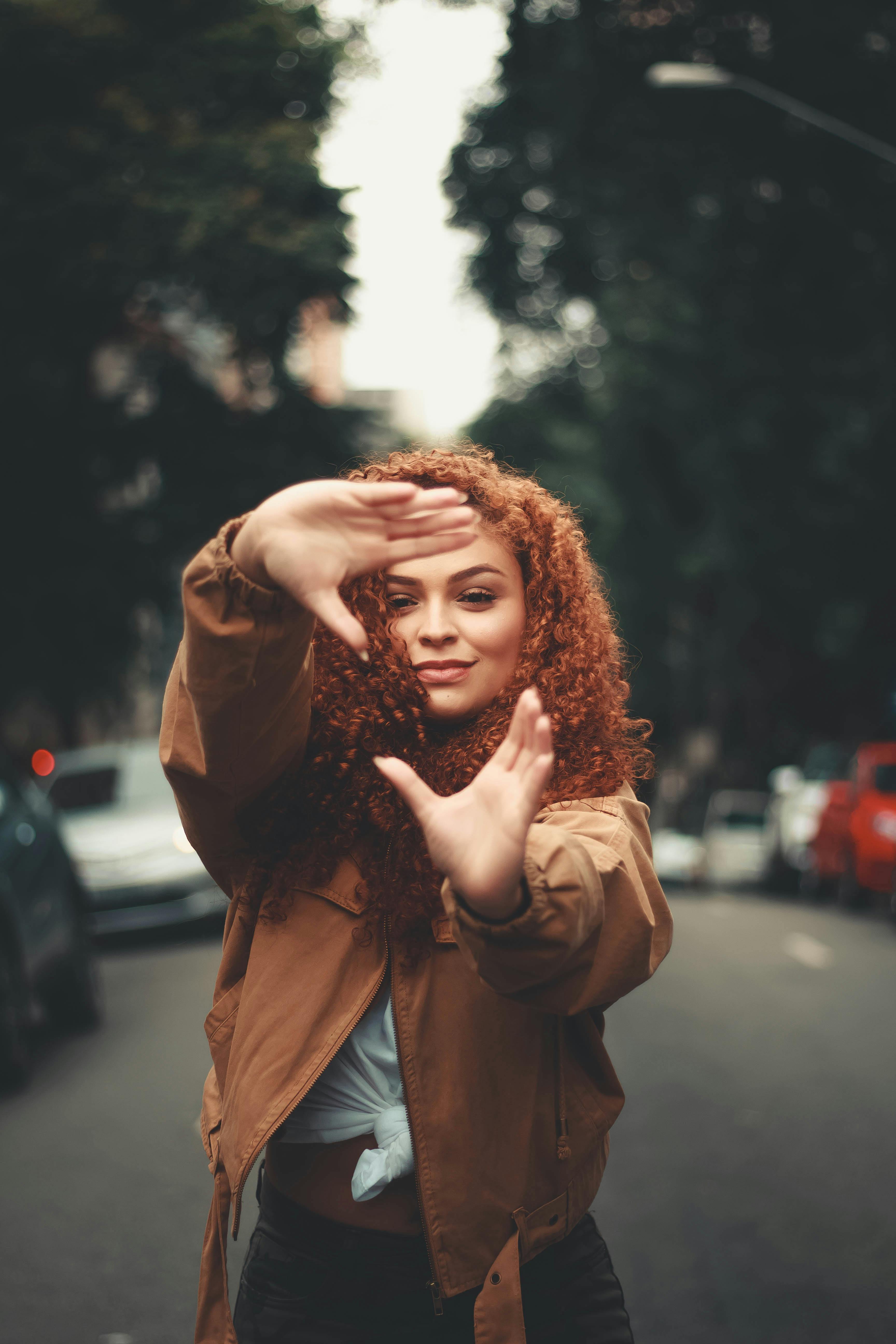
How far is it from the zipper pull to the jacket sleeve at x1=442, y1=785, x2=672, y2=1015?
469 millimetres

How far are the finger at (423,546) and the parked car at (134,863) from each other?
906 cm

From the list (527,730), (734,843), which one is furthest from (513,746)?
(734,843)

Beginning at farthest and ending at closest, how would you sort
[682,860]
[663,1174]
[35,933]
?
[682,860] < [35,933] < [663,1174]

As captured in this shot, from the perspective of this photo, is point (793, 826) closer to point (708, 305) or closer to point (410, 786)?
point (708, 305)

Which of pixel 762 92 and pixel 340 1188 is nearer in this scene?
pixel 340 1188

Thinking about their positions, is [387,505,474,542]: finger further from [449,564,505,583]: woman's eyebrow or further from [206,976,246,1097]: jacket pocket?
[206,976,246,1097]: jacket pocket

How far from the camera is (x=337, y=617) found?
5.49ft

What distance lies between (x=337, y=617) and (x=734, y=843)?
2470 centimetres

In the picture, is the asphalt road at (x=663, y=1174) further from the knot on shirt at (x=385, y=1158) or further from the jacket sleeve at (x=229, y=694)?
the jacket sleeve at (x=229, y=694)

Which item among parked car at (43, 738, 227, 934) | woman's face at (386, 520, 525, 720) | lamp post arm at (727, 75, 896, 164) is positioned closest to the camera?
woman's face at (386, 520, 525, 720)

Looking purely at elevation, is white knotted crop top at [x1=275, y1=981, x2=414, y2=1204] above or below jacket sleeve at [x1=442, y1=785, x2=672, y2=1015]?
below

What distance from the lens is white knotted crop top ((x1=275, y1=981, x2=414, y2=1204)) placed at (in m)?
1.95

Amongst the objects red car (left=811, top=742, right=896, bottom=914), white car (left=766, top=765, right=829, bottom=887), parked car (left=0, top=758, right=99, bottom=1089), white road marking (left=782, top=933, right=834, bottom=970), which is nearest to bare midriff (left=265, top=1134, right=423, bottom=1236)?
parked car (left=0, top=758, right=99, bottom=1089)

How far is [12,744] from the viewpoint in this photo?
80.6 ft
